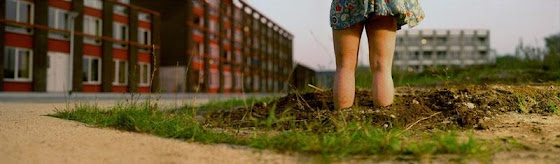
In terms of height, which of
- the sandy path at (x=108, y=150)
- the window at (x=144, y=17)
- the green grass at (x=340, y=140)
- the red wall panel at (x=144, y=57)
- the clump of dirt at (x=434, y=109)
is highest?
the window at (x=144, y=17)

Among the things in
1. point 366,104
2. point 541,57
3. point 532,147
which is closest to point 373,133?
point 532,147

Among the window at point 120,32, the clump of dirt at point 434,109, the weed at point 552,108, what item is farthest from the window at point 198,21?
the weed at point 552,108

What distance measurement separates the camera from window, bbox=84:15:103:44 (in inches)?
1125

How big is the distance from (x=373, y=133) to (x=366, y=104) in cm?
188

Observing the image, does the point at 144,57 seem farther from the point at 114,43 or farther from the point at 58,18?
the point at 58,18

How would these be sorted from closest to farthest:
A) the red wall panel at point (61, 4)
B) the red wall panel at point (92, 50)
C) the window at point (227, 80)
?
1. the red wall panel at point (61, 4)
2. the red wall panel at point (92, 50)
3. the window at point (227, 80)

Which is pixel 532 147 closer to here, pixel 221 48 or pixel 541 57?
pixel 541 57

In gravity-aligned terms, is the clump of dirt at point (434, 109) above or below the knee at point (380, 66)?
below

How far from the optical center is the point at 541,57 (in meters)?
11.6

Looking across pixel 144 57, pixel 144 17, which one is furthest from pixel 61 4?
pixel 144 57

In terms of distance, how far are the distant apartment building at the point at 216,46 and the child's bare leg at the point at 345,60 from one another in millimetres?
22193

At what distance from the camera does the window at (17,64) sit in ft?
78.2

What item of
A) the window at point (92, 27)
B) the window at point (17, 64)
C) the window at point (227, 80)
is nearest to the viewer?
the window at point (17, 64)

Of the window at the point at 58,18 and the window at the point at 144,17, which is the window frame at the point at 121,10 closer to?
the window at the point at 144,17
